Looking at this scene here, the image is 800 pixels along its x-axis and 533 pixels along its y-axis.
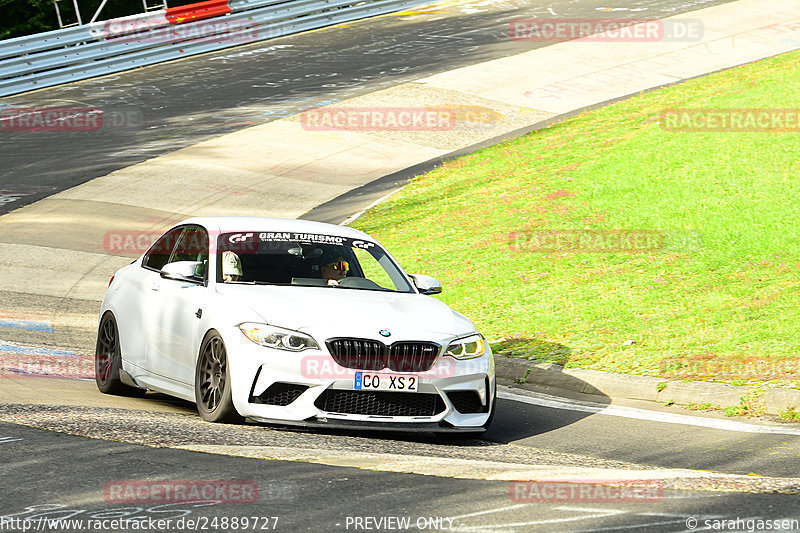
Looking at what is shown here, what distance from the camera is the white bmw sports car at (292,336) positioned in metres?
7.77

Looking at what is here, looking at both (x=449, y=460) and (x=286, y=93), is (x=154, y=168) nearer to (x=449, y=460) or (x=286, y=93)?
(x=286, y=93)

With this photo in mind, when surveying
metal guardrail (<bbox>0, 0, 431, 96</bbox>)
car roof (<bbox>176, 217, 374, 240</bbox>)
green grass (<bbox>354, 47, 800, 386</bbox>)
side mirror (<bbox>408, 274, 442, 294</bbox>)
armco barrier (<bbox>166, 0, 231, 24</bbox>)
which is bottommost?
green grass (<bbox>354, 47, 800, 386</bbox>)

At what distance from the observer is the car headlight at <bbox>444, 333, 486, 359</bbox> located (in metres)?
8.20

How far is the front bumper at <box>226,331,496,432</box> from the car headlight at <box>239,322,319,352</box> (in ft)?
0.15

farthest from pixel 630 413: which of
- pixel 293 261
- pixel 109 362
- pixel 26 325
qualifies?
pixel 26 325

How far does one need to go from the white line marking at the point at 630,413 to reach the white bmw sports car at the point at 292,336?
5.36ft

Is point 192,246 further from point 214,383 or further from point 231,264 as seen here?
point 214,383

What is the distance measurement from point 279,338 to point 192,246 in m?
1.88

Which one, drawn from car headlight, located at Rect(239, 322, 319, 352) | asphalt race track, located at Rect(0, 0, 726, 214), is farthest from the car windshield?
asphalt race track, located at Rect(0, 0, 726, 214)

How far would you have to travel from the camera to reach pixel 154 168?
74.7 feet

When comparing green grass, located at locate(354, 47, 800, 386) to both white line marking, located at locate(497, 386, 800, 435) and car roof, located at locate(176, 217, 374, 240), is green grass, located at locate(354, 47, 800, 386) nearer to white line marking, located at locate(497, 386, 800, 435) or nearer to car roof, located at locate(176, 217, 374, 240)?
white line marking, located at locate(497, 386, 800, 435)

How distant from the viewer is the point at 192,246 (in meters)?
9.32

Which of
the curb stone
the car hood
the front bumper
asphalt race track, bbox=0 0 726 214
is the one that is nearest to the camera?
the front bumper

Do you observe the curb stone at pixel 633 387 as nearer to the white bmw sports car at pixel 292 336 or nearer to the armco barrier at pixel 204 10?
the white bmw sports car at pixel 292 336
